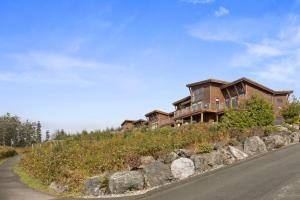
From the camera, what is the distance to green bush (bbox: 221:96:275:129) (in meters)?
25.4

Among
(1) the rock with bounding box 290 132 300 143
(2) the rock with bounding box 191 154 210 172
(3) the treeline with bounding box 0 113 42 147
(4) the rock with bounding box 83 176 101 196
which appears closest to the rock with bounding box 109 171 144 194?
(4) the rock with bounding box 83 176 101 196

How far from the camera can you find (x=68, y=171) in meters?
20.0

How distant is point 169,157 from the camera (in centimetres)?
1894

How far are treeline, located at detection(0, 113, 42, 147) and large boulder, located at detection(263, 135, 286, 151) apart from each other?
80601mm

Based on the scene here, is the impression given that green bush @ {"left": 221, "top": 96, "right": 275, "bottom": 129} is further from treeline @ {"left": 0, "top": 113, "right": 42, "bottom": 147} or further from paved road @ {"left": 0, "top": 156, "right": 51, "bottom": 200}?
treeline @ {"left": 0, "top": 113, "right": 42, "bottom": 147}

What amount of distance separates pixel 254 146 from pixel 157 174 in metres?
6.69

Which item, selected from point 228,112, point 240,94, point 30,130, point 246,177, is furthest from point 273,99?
point 30,130

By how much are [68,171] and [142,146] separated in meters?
3.94

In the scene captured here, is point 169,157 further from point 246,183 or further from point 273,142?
point 273,142

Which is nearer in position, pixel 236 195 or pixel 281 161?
pixel 236 195

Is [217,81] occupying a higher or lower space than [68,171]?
higher

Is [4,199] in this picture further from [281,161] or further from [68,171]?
[281,161]

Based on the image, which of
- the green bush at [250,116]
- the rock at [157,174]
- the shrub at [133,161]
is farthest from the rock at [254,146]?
the shrub at [133,161]

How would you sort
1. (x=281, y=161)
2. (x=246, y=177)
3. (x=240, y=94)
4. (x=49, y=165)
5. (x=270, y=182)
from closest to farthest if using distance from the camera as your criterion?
(x=270, y=182)
(x=246, y=177)
(x=281, y=161)
(x=49, y=165)
(x=240, y=94)
